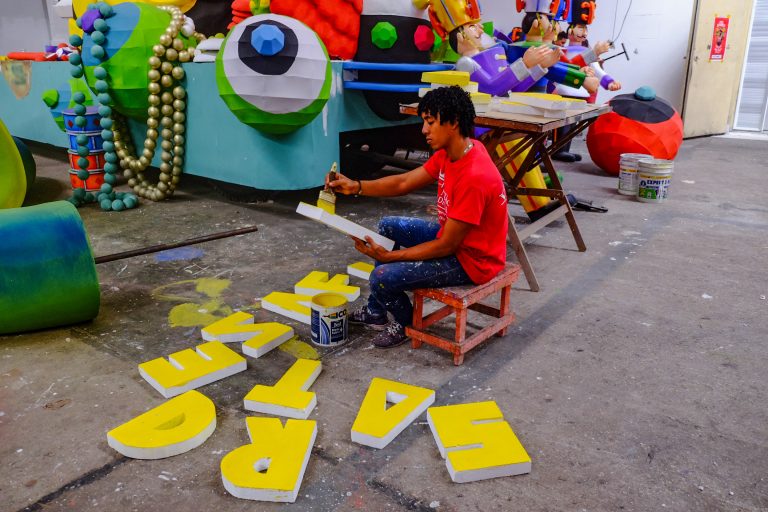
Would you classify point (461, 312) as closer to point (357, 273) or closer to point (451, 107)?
point (451, 107)

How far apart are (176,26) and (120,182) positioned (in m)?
2.07

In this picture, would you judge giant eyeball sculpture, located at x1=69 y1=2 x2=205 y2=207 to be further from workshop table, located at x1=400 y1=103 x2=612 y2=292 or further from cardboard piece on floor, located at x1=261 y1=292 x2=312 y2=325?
cardboard piece on floor, located at x1=261 y1=292 x2=312 y2=325

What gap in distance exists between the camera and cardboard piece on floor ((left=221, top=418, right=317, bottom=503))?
1.90 m

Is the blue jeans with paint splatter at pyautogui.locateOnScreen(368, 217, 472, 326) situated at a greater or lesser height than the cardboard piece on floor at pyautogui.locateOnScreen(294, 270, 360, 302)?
greater

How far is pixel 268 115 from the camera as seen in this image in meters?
4.49

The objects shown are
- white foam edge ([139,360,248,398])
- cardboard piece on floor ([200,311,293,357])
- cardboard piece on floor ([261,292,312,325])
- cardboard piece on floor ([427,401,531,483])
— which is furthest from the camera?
cardboard piece on floor ([261,292,312,325])

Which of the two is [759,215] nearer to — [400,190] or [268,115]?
[400,190]

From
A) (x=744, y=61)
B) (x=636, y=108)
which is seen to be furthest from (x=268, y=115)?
(x=744, y=61)

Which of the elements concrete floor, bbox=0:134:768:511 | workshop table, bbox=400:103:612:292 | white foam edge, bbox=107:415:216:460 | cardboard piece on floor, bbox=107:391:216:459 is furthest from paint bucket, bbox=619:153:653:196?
white foam edge, bbox=107:415:216:460

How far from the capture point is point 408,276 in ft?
8.91

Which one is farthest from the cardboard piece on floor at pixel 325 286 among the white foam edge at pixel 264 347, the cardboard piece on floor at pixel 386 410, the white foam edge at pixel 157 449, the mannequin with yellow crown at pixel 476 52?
Result: the mannequin with yellow crown at pixel 476 52

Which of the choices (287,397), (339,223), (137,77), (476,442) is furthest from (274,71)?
(476,442)

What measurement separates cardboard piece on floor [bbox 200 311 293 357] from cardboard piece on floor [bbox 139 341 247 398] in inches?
4.0

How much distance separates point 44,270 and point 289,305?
3.90 feet
